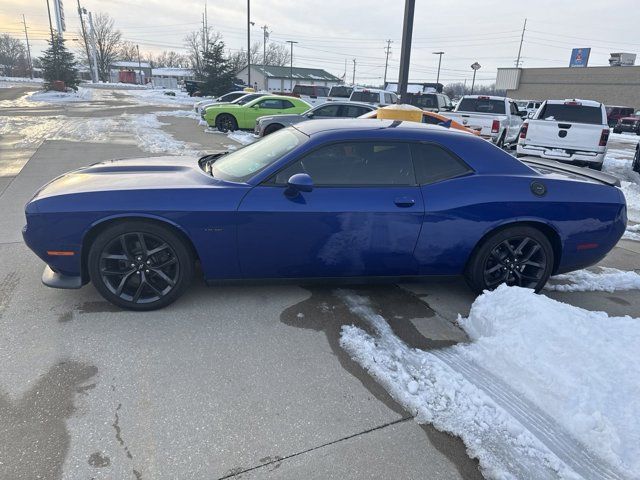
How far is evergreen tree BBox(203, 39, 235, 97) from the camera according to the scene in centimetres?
3656

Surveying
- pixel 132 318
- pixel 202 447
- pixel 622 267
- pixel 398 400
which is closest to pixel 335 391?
pixel 398 400

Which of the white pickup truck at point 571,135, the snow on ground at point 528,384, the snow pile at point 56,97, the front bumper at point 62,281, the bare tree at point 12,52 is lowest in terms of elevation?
the snow pile at point 56,97

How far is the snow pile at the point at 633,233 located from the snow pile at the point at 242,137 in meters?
10.4

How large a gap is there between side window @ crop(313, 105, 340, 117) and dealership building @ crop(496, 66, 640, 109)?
4246 cm

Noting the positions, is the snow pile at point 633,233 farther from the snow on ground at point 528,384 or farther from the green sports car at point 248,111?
the green sports car at point 248,111

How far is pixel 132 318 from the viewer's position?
3326mm

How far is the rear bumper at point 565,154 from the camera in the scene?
998 centimetres

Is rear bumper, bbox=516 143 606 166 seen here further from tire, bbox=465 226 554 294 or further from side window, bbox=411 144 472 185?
side window, bbox=411 144 472 185

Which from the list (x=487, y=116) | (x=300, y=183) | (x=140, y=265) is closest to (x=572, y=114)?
(x=487, y=116)

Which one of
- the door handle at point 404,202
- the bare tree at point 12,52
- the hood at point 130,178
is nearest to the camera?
the hood at point 130,178

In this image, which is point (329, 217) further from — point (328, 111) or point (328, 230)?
point (328, 111)

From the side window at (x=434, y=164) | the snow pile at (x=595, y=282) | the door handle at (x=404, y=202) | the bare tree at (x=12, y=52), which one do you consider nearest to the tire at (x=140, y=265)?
the door handle at (x=404, y=202)

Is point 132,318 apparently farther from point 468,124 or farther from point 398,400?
point 468,124

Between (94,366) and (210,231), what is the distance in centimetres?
118
